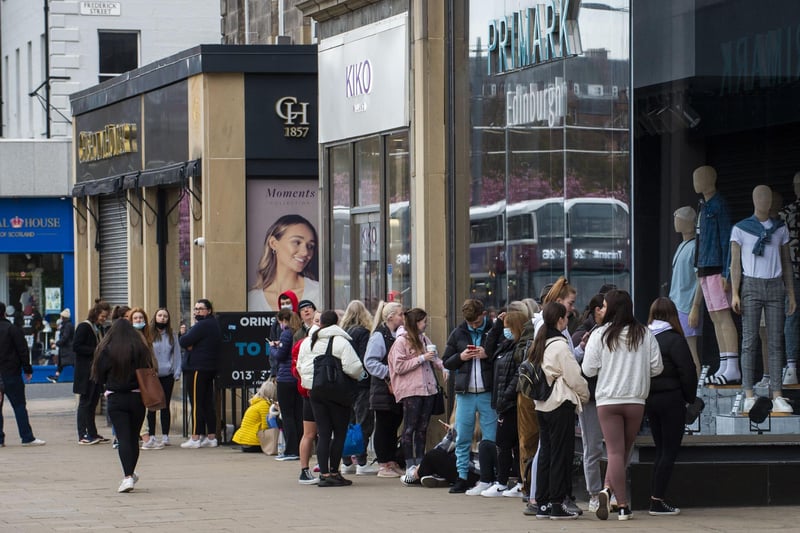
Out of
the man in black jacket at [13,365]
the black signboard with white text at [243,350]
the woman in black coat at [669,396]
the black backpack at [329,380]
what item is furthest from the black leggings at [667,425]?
the man in black jacket at [13,365]

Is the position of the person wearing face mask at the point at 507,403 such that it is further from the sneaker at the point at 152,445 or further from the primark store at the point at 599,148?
the sneaker at the point at 152,445

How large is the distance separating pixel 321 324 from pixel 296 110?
7.70 m

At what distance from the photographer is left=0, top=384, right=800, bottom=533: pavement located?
1205cm

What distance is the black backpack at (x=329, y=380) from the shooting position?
14.7m

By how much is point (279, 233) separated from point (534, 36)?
765cm

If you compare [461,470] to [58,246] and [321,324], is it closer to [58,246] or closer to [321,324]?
[321,324]

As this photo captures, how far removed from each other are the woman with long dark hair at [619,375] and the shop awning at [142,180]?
11.1 meters

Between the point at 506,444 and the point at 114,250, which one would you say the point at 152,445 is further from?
the point at 114,250

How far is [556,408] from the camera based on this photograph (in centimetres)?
1221

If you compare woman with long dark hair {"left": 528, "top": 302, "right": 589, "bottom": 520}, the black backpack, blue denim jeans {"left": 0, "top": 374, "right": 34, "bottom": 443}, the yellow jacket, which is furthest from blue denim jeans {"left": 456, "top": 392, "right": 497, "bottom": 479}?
blue denim jeans {"left": 0, "top": 374, "right": 34, "bottom": 443}

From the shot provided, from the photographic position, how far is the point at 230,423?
22.2m

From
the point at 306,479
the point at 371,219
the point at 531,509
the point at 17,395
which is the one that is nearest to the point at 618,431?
the point at 531,509

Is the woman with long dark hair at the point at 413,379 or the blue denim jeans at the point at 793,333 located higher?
the blue denim jeans at the point at 793,333

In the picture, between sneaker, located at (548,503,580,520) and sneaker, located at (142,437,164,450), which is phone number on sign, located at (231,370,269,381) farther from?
sneaker, located at (548,503,580,520)
